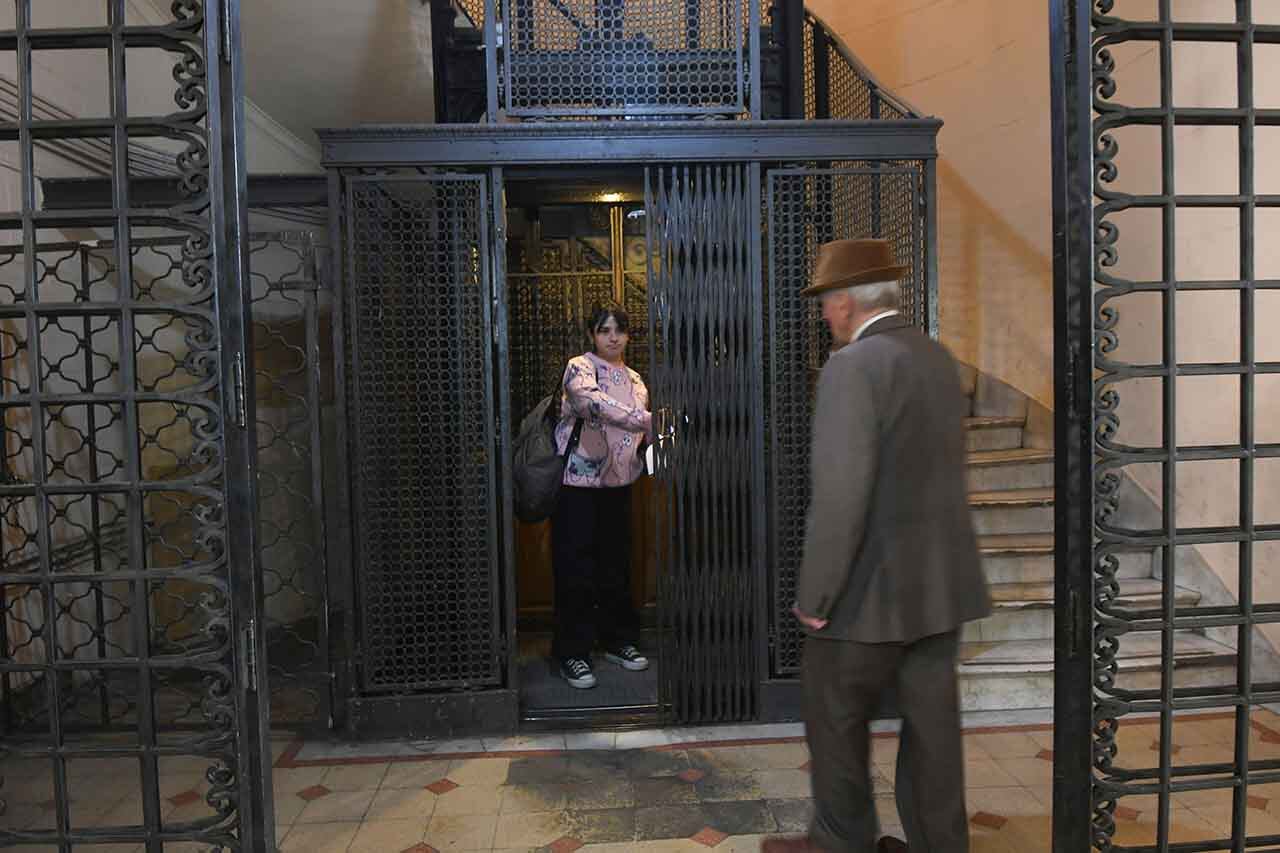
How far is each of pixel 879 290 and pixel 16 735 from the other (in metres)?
3.86

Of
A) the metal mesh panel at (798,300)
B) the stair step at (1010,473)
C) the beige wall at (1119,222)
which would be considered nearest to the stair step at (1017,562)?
the stair step at (1010,473)

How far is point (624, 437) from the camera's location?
427cm

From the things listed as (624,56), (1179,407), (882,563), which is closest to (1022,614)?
(1179,407)

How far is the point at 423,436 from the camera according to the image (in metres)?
3.81

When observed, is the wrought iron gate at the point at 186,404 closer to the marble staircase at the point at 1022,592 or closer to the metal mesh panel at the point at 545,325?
the marble staircase at the point at 1022,592

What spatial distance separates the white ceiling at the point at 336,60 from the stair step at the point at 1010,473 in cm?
458

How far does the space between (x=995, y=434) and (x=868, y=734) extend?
12.8ft

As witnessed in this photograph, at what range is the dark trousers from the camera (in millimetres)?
2273

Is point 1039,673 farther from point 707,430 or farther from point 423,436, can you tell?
point 423,436

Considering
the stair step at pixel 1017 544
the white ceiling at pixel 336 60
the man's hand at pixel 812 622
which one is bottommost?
the stair step at pixel 1017 544

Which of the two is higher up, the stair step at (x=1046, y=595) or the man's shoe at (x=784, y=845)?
the stair step at (x=1046, y=595)

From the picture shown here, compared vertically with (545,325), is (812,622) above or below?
below

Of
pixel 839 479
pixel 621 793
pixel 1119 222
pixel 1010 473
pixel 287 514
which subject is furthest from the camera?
pixel 287 514

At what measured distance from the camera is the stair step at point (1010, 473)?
17.3ft
